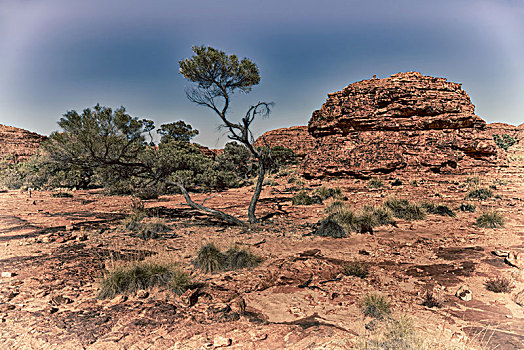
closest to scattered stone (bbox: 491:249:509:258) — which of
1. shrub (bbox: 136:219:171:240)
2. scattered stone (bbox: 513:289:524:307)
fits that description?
scattered stone (bbox: 513:289:524:307)

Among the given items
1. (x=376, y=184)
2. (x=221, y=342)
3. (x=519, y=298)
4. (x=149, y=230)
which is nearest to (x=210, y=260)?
(x=221, y=342)

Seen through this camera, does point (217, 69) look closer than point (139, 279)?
No

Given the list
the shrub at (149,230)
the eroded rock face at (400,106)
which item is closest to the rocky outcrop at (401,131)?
the eroded rock face at (400,106)

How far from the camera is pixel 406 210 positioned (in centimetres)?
903

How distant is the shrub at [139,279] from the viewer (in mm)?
3809

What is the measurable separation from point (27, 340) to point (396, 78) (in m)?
25.9

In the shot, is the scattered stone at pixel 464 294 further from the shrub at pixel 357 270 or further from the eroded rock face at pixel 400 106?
the eroded rock face at pixel 400 106

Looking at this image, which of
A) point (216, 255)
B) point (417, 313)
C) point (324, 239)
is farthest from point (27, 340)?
point (324, 239)

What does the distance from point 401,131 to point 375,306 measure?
2037 cm

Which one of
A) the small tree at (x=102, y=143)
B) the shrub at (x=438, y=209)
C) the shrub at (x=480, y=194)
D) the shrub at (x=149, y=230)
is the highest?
the small tree at (x=102, y=143)

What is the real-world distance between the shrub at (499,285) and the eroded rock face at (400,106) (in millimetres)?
18658

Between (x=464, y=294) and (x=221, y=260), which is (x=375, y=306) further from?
(x=221, y=260)

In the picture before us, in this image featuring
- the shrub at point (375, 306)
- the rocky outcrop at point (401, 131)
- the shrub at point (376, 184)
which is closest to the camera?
the shrub at point (375, 306)

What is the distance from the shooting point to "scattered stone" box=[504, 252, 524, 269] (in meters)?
4.59
